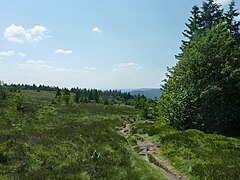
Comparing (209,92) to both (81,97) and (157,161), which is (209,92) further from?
(81,97)

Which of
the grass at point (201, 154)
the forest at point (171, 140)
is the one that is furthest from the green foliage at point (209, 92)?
the grass at point (201, 154)

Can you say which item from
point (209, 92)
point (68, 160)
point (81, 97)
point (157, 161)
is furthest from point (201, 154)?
point (81, 97)

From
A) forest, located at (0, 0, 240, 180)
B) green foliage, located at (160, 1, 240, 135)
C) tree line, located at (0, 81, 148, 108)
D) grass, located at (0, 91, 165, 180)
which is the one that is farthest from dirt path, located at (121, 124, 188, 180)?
tree line, located at (0, 81, 148, 108)

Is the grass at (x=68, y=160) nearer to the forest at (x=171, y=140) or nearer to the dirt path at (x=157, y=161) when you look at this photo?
the forest at (x=171, y=140)

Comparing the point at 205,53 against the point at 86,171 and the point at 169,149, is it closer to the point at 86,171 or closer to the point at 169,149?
the point at 169,149

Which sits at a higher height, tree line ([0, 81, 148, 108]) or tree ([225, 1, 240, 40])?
tree ([225, 1, 240, 40])

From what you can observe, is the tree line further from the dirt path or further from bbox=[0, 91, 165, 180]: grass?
the dirt path

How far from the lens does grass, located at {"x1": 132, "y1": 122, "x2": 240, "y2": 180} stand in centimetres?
1193

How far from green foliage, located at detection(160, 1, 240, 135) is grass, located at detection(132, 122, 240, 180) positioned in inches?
245

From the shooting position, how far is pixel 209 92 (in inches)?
1043

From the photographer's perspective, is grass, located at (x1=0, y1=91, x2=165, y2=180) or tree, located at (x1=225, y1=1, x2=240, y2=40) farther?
tree, located at (x1=225, y1=1, x2=240, y2=40)

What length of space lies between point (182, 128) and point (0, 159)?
65.3 ft

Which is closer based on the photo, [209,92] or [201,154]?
[201,154]

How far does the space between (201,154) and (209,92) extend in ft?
43.2
